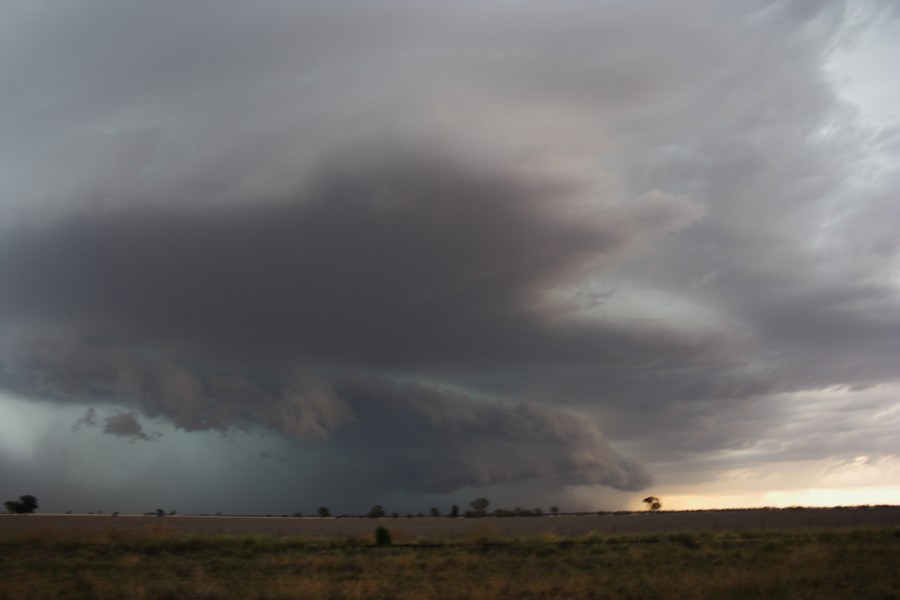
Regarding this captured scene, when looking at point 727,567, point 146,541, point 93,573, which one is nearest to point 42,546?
point 146,541

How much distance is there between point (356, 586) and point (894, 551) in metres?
34.6

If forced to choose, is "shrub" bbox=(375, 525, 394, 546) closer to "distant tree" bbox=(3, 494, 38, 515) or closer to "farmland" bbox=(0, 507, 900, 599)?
"farmland" bbox=(0, 507, 900, 599)

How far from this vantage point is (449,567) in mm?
40281

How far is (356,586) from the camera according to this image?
31.5 meters

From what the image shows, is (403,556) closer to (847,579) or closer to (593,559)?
(593,559)

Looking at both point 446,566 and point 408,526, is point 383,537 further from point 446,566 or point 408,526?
point 408,526

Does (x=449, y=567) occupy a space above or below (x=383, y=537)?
below

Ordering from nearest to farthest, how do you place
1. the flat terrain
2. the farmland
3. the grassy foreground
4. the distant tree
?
1. the grassy foreground
2. the farmland
3. the flat terrain
4. the distant tree

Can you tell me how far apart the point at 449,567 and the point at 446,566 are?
328 millimetres

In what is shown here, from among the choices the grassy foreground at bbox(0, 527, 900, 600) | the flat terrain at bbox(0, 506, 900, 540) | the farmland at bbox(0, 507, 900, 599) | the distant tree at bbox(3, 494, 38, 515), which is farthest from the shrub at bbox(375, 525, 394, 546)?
the distant tree at bbox(3, 494, 38, 515)

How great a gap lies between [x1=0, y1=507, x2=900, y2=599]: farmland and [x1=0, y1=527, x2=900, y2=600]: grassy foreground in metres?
0.09

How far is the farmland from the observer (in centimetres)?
3033

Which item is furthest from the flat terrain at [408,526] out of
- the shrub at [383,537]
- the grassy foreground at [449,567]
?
the grassy foreground at [449,567]

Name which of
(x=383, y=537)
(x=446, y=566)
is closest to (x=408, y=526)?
(x=383, y=537)
